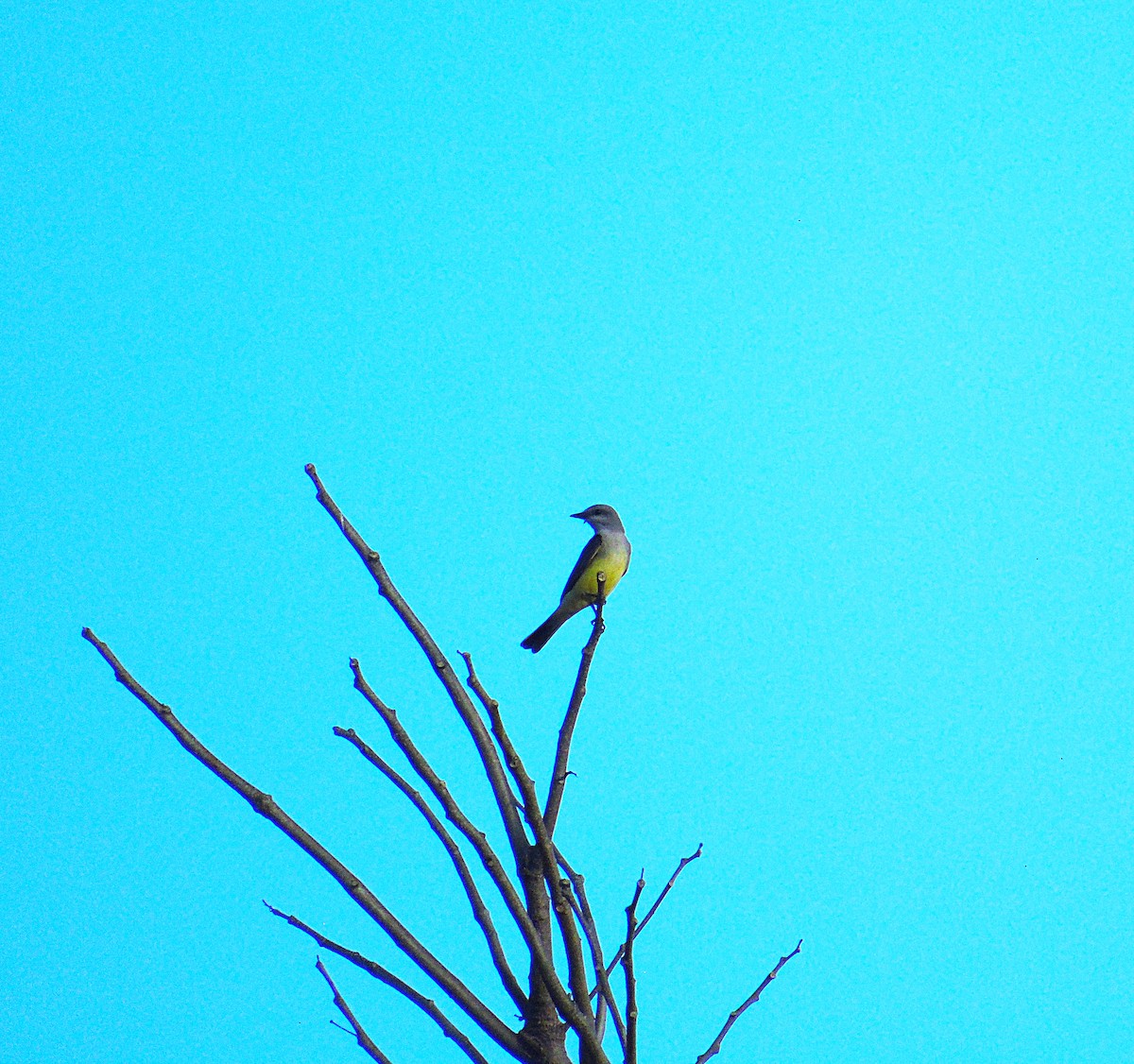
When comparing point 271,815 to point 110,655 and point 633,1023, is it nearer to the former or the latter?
point 110,655

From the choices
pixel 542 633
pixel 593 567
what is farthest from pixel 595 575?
pixel 542 633

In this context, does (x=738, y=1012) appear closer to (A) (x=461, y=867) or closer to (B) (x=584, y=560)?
(A) (x=461, y=867)

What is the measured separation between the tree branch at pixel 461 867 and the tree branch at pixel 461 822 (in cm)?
4

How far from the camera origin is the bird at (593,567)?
8539 millimetres

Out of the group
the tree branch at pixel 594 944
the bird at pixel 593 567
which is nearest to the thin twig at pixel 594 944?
the tree branch at pixel 594 944

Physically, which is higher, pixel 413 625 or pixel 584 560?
pixel 584 560

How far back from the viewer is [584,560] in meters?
8.70

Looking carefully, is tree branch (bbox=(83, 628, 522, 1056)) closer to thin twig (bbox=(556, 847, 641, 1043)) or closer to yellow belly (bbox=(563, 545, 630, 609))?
thin twig (bbox=(556, 847, 641, 1043))

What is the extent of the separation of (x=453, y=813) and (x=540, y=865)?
0.25 meters

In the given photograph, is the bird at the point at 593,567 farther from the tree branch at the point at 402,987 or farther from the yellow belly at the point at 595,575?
the tree branch at the point at 402,987

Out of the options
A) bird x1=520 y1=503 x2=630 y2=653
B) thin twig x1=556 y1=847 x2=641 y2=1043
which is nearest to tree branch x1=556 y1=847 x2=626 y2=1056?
thin twig x1=556 y1=847 x2=641 y2=1043

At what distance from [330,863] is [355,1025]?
0.65 m

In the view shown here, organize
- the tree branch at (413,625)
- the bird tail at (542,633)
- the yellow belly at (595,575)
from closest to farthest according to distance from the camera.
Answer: the tree branch at (413,625) < the yellow belly at (595,575) < the bird tail at (542,633)

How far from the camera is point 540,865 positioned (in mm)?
2596
